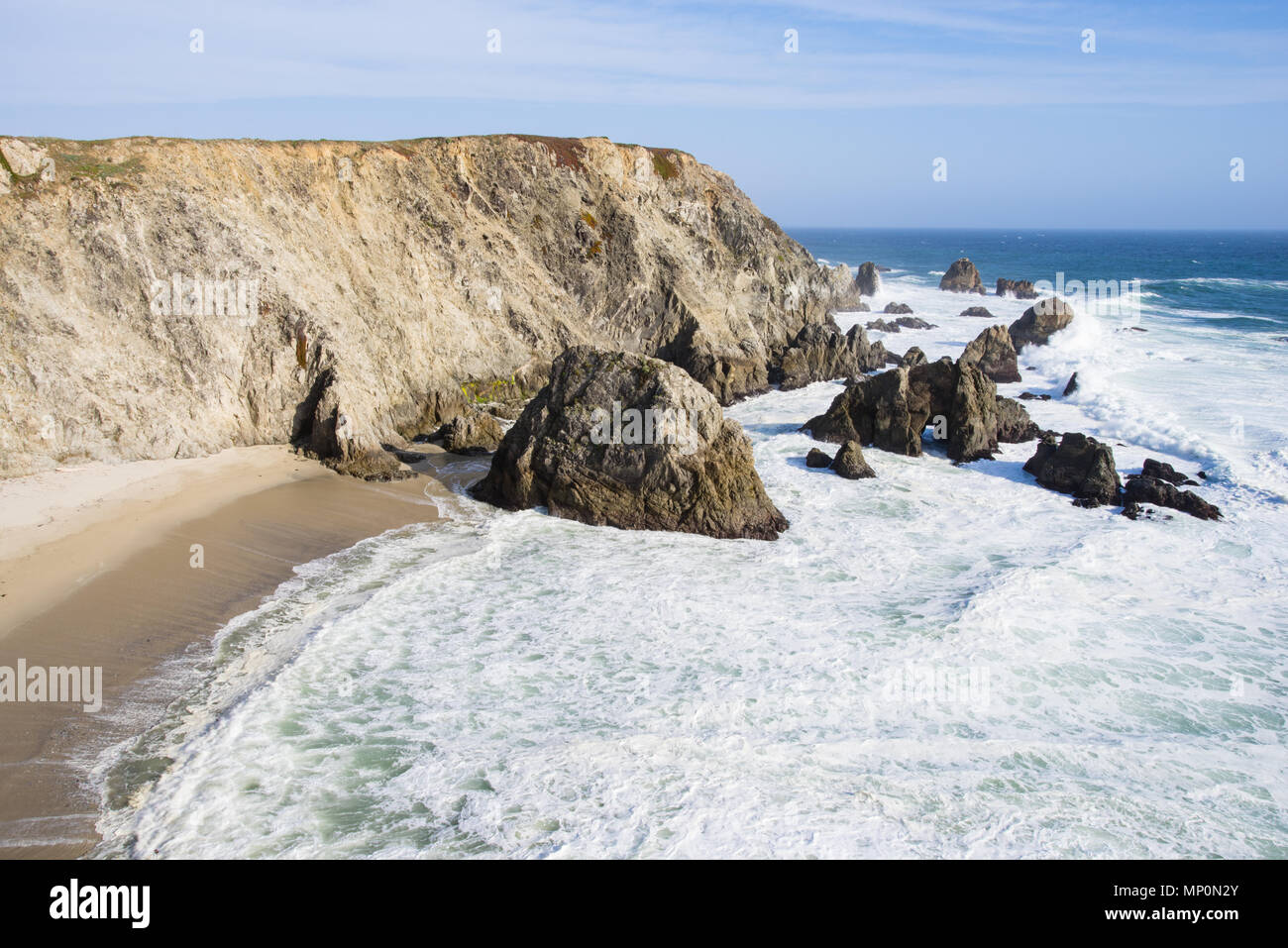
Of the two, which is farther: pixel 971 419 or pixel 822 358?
pixel 822 358

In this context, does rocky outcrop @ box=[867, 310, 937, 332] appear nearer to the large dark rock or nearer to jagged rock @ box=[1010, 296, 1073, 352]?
jagged rock @ box=[1010, 296, 1073, 352]

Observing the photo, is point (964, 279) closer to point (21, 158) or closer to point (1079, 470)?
point (1079, 470)

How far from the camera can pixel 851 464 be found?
77.4 feet

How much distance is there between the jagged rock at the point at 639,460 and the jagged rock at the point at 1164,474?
1178cm

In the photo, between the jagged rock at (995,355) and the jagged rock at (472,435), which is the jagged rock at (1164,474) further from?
the jagged rock at (472,435)

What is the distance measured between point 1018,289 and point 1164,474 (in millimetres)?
54901

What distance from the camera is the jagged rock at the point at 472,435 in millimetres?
23922

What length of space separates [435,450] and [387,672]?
1223 centimetres

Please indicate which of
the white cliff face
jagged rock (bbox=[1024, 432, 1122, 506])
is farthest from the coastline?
jagged rock (bbox=[1024, 432, 1122, 506])

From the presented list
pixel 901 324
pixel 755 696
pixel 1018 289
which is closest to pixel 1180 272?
pixel 1018 289

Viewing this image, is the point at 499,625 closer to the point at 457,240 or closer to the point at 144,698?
the point at 144,698

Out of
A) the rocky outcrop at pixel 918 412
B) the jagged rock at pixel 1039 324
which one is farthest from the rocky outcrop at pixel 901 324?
the rocky outcrop at pixel 918 412

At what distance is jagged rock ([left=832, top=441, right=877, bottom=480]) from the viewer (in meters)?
23.5
